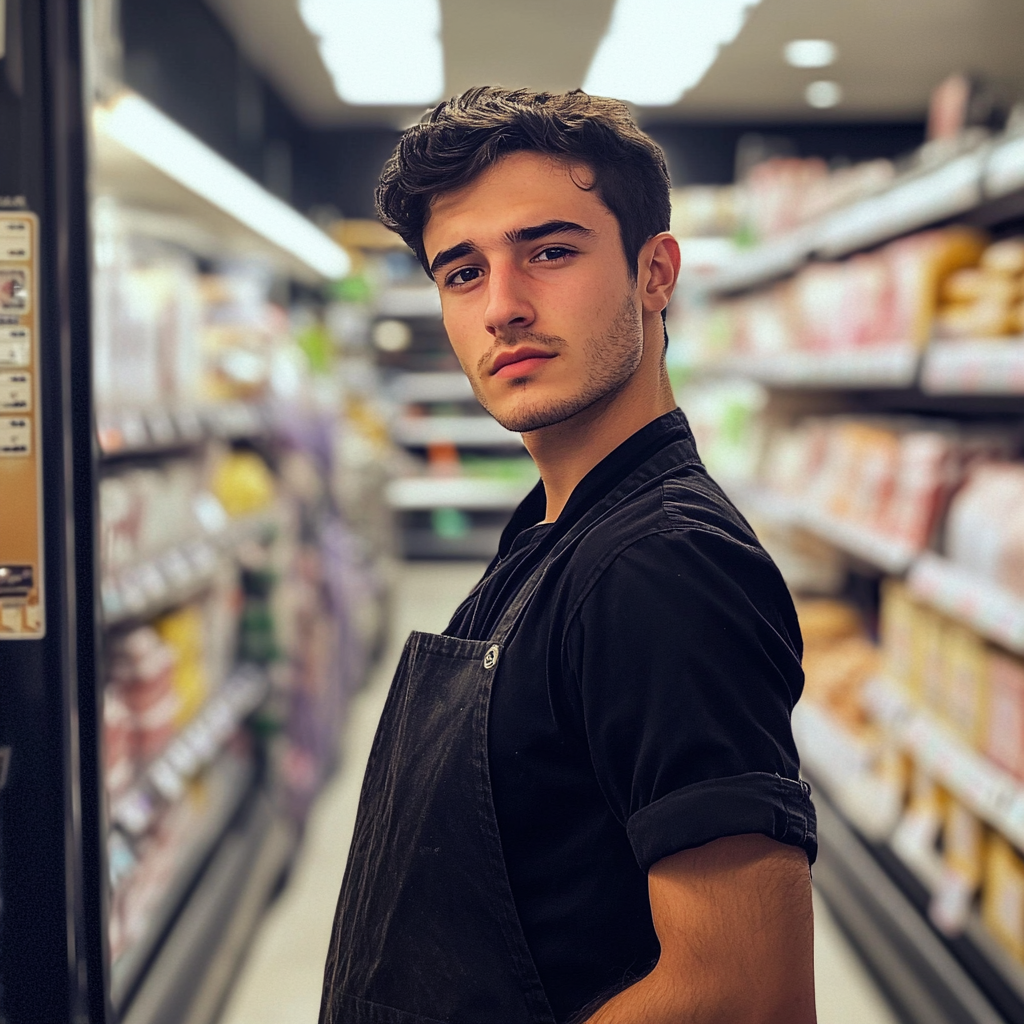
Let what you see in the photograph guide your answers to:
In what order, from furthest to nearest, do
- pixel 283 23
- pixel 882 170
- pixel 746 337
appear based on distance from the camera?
1. pixel 283 23
2. pixel 746 337
3. pixel 882 170

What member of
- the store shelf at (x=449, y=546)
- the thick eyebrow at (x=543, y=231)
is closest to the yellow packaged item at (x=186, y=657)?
the thick eyebrow at (x=543, y=231)

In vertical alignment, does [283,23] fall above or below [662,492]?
above

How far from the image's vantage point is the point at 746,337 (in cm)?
437

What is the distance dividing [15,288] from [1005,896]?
2.06m

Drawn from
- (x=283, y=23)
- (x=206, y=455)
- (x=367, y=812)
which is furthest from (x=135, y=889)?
(x=283, y=23)

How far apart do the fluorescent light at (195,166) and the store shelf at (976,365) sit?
5.21ft

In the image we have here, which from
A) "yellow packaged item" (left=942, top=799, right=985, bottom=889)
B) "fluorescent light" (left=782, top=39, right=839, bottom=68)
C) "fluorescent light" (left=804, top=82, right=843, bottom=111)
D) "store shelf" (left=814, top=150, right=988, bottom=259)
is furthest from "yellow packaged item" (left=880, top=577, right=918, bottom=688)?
"fluorescent light" (left=804, top=82, right=843, bottom=111)

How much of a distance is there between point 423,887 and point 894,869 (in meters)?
2.26

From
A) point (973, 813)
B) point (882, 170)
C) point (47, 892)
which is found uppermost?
point (882, 170)

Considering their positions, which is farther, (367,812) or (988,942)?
(988,942)

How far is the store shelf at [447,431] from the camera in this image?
8766 millimetres

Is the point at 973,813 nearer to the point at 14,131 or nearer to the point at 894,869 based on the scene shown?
the point at 894,869

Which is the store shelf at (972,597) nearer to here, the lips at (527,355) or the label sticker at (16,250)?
the lips at (527,355)

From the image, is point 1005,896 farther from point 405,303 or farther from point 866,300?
point 405,303
